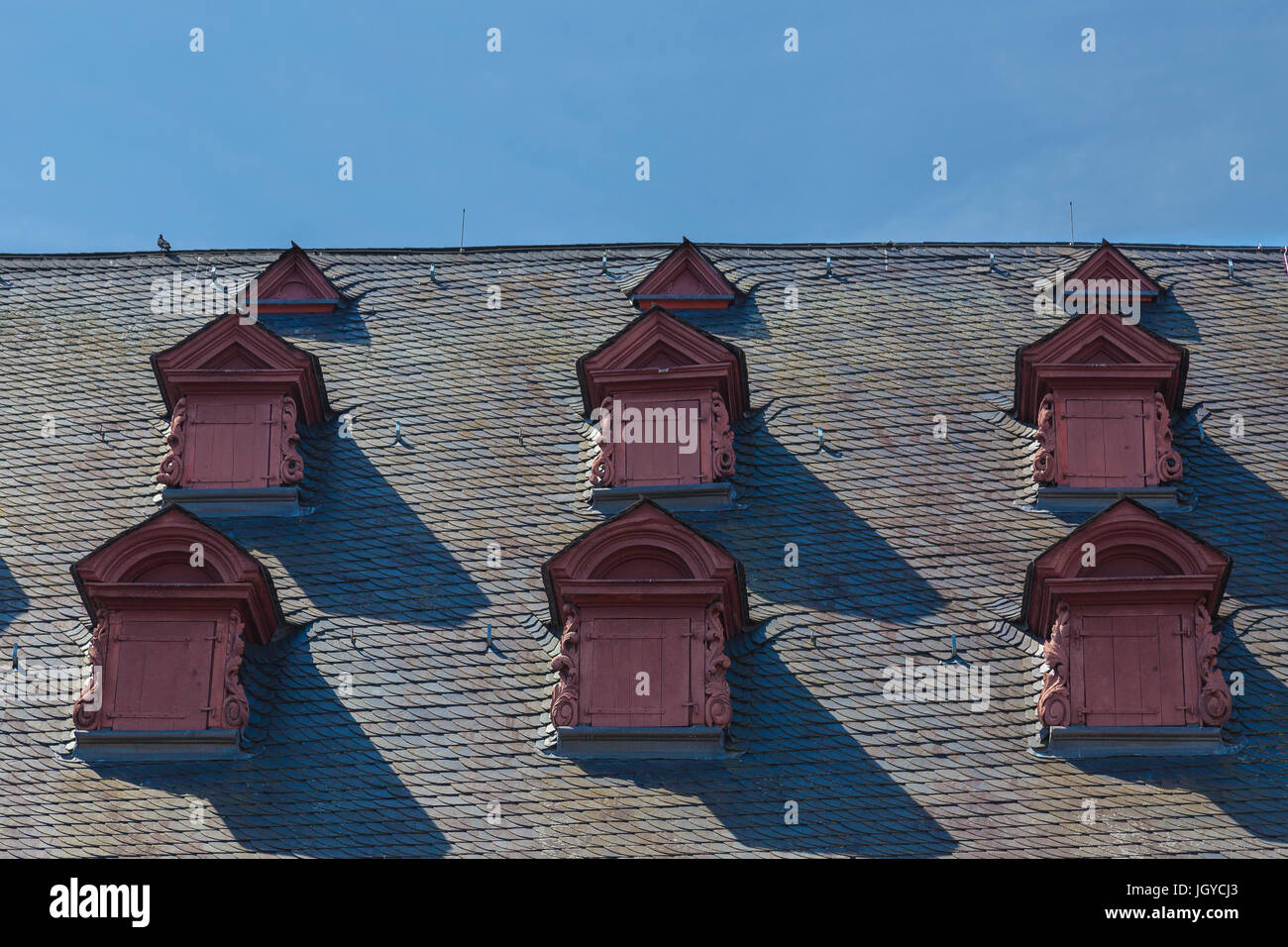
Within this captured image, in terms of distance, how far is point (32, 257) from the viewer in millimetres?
34438

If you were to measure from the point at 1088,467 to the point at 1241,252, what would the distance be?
213 inches

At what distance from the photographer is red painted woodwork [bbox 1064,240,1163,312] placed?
106ft

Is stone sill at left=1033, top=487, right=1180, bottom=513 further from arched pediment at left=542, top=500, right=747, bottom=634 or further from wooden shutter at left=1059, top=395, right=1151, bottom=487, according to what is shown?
arched pediment at left=542, top=500, right=747, bottom=634

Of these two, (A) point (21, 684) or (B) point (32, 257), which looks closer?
(A) point (21, 684)

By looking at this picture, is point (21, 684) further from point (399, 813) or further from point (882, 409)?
point (882, 409)

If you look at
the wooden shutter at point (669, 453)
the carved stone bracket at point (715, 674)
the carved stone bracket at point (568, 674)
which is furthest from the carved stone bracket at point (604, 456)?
the carved stone bracket at point (715, 674)

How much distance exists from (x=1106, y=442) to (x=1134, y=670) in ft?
12.9

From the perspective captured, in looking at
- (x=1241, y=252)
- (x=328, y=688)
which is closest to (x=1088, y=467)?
(x=1241, y=252)

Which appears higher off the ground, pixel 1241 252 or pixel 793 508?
pixel 1241 252

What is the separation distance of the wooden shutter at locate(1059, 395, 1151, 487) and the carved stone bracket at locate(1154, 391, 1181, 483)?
12cm

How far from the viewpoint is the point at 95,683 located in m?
27.0

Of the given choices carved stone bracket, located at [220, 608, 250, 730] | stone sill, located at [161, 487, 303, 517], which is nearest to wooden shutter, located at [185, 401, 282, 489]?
stone sill, located at [161, 487, 303, 517]
